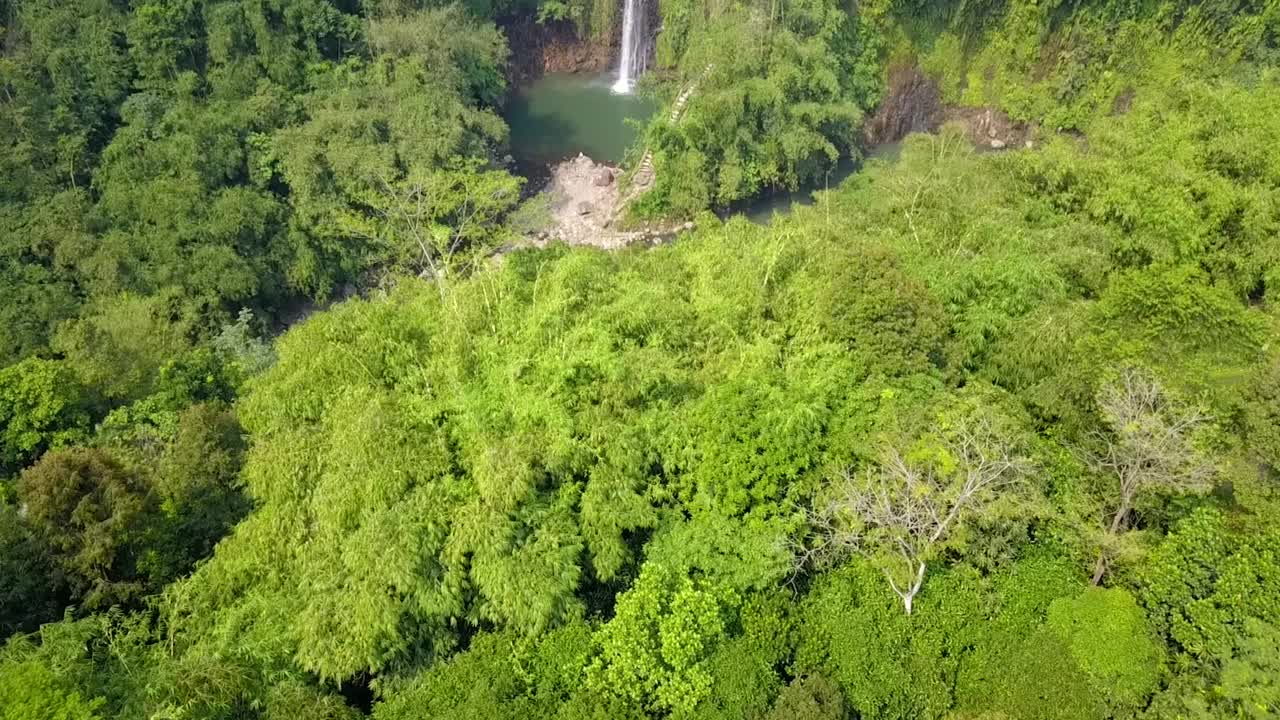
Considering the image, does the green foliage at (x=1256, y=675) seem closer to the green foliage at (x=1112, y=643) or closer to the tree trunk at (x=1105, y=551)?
the green foliage at (x=1112, y=643)

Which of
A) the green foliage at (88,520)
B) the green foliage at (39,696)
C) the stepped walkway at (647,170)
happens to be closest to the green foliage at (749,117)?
the stepped walkway at (647,170)

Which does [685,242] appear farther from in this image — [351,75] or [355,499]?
[351,75]

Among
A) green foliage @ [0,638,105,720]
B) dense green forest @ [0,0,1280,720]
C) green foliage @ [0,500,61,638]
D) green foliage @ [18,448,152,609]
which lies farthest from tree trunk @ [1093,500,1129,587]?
green foliage @ [0,500,61,638]

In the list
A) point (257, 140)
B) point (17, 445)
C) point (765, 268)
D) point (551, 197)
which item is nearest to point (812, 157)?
point (551, 197)

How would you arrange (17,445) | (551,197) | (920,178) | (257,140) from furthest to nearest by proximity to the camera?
(551,197), (257,140), (920,178), (17,445)

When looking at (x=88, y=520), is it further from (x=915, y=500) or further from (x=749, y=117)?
(x=749, y=117)

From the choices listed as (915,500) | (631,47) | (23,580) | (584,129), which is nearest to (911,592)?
(915,500)

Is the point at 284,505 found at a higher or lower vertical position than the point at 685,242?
lower
